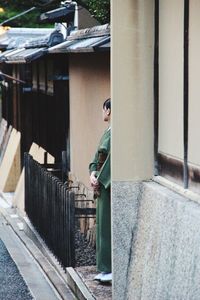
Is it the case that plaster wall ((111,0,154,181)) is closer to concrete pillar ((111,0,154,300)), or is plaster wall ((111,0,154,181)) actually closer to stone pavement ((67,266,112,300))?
concrete pillar ((111,0,154,300))

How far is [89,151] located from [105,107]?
169 inches

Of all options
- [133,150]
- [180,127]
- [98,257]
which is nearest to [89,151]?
[98,257]

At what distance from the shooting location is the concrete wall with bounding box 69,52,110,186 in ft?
39.4

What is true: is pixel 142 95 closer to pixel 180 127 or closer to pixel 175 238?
pixel 180 127

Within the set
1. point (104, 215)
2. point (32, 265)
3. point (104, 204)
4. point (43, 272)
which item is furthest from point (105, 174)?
point (32, 265)

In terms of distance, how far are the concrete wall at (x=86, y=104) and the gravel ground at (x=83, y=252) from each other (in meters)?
1.12

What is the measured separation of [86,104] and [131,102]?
5629 millimetres

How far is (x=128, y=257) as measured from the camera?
8000 millimetres

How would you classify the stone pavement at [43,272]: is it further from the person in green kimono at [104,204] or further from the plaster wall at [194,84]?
the plaster wall at [194,84]

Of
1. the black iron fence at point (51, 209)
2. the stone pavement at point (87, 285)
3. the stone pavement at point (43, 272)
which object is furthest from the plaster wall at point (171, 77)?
the black iron fence at point (51, 209)

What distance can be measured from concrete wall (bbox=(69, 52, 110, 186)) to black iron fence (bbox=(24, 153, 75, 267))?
2.81 ft

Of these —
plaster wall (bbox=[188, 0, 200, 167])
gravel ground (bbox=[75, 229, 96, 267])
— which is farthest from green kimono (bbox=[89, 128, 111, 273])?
plaster wall (bbox=[188, 0, 200, 167])

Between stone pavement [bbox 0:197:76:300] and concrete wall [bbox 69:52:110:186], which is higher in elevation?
concrete wall [bbox 69:52:110:186]

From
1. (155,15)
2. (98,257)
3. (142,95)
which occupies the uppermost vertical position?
(155,15)
